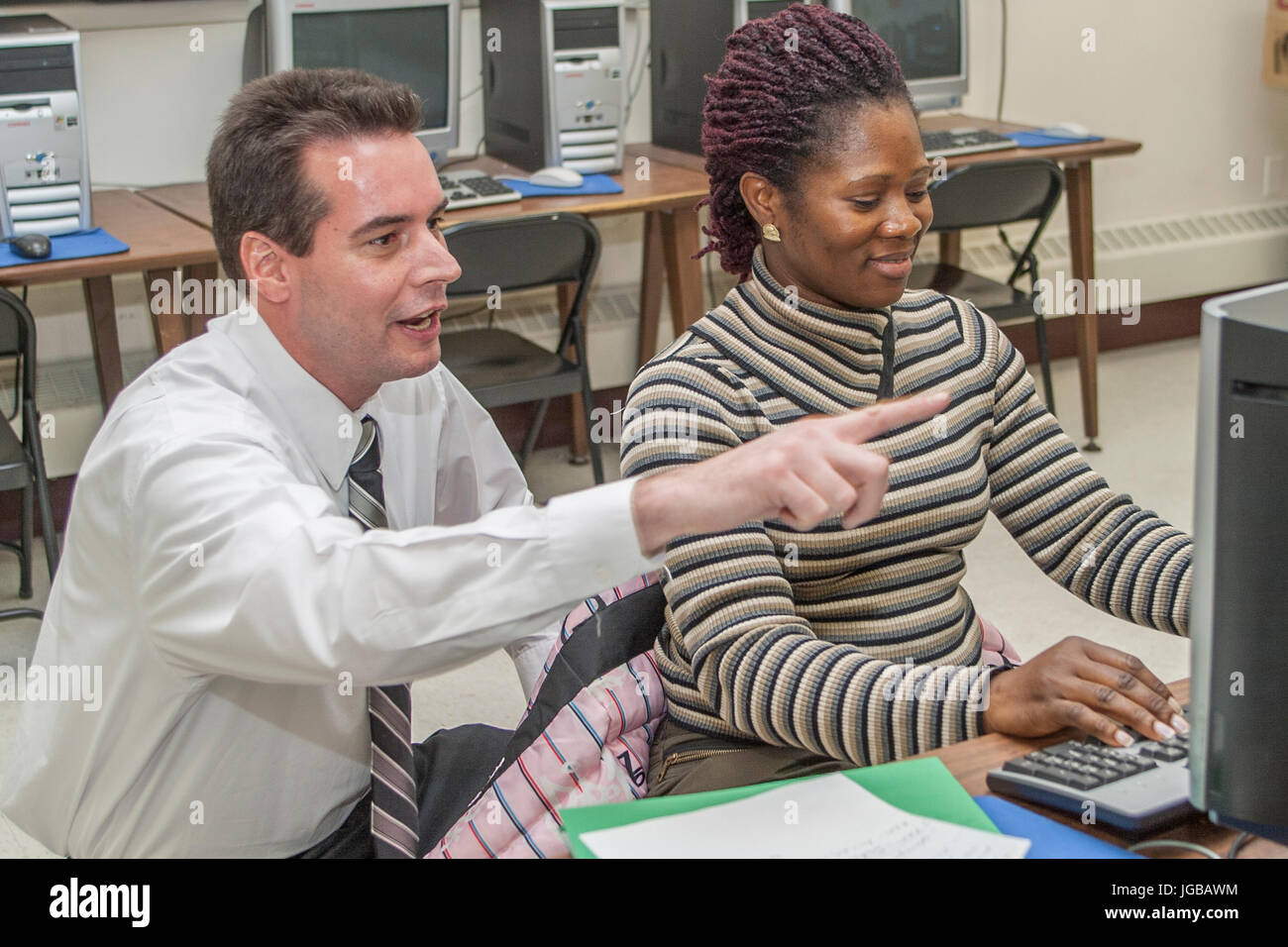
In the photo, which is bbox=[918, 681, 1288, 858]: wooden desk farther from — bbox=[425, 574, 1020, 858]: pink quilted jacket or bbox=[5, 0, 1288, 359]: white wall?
bbox=[5, 0, 1288, 359]: white wall

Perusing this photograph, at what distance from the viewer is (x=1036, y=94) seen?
448cm

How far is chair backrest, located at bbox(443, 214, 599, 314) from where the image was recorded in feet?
9.39

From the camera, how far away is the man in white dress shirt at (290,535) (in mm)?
929

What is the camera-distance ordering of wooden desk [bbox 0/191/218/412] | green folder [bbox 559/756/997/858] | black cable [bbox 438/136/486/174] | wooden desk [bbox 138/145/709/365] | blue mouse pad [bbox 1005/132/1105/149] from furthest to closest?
blue mouse pad [bbox 1005/132/1105/149] < black cable [bbox 438/136/486/174] < wooden desk [bbox 138/145/709/365] < wooden desk [bbox 0/191/218/412] < green folder [bbox 559/756/997/858]

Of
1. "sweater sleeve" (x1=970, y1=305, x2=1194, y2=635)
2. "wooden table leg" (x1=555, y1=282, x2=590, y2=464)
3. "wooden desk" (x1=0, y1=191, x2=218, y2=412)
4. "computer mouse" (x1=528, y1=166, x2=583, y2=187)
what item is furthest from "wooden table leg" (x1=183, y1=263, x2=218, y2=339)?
"sweater sleeve" (x1=970, y1=305, x2=1194, y2=635)

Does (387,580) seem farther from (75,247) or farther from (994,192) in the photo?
(994,192)

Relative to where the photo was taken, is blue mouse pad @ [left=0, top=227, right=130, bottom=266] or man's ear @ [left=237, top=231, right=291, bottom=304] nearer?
man's ear @ [left=237, top=231, right=291, bottom=304]

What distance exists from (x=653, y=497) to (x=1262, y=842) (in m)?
0.44

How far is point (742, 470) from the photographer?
90cm

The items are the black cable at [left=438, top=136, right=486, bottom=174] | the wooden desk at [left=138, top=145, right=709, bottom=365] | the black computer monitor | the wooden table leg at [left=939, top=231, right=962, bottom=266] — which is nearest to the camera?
the black computer monitor

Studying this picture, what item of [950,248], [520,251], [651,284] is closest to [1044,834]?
[520,251]

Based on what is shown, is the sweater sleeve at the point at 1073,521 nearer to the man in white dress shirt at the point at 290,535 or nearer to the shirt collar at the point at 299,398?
the man in white dress shirt at the point at 290,535

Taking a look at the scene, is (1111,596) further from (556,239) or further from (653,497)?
(556,239)
